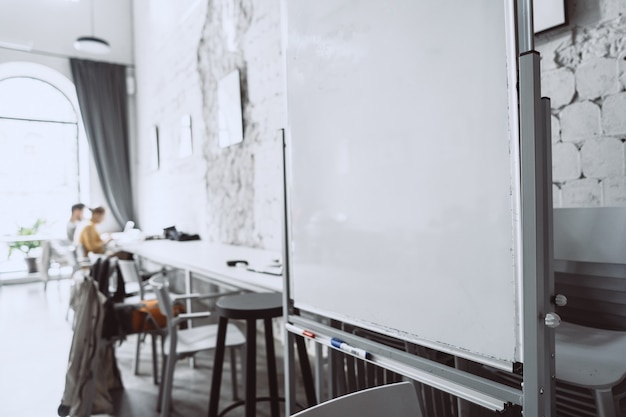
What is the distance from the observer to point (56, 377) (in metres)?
2.78

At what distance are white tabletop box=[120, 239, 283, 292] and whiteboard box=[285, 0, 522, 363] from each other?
0.66 m

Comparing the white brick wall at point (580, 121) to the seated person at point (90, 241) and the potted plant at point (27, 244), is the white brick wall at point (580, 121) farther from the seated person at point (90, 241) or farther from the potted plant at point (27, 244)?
the potted plant at point (27, 244)

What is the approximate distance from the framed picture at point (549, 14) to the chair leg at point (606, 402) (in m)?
1.24

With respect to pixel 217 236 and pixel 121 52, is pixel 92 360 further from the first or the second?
pixel 121 52

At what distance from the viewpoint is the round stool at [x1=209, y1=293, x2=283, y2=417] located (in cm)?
161

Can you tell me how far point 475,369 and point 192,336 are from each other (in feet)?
5.26

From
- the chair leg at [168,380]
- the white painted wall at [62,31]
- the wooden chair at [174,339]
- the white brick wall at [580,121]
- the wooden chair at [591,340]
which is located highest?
the white painted wall at [62,31]

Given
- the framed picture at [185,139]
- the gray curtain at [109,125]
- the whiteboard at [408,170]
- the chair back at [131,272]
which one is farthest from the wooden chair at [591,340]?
the gray curtain at [109,125]

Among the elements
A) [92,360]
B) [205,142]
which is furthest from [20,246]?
[92,360]

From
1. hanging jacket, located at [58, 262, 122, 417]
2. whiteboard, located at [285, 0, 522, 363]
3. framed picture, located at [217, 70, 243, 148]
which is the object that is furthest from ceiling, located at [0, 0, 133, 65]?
whiteboard, located at [285, 0, 522, 363]

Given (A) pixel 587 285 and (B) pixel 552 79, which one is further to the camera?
(B) pixel 552 79

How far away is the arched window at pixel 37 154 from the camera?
6.42 metres

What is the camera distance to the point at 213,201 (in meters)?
4.10

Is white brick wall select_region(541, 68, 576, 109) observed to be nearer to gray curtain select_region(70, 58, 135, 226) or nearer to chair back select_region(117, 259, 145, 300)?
chair back select_region(117, 259, 145, 300)
